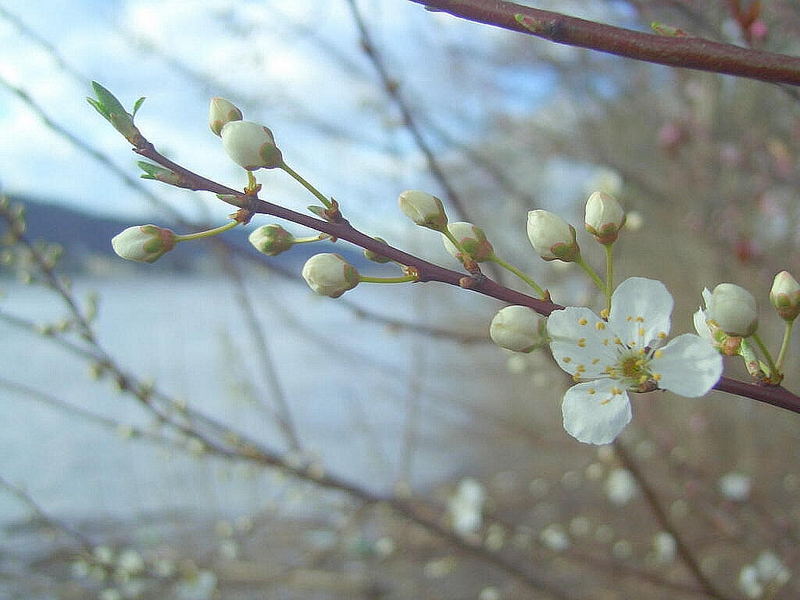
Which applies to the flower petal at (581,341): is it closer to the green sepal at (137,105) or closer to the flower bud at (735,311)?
the flower bud at (735,311)

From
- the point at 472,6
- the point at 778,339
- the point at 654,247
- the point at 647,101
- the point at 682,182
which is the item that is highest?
the point at 647,101

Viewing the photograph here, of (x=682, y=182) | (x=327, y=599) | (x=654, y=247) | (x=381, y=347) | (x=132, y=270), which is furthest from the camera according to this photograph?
(x=381, y=347)

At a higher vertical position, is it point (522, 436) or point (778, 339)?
point (778, 339)

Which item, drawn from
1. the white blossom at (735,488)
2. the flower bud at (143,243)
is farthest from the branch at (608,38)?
the white blossom at (735,488)

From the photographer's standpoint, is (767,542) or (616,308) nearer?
(616,308)

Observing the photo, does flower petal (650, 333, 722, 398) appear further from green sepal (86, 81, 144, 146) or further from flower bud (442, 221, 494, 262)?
green sepal (86, 81, 144, 146)

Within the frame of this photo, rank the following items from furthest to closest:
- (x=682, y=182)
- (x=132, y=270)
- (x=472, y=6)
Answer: (x=682, y=182) → (x=132, y=270) → (x=472, y=6)

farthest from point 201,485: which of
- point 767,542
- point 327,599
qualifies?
point 767,542

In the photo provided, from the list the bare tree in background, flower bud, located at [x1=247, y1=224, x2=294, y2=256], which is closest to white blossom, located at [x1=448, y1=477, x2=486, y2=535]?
the bare tree in background

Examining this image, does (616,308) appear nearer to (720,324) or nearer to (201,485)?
(720,324)
